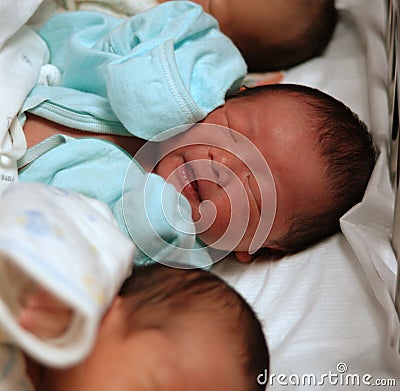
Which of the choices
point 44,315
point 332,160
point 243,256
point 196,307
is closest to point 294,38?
point 332,160

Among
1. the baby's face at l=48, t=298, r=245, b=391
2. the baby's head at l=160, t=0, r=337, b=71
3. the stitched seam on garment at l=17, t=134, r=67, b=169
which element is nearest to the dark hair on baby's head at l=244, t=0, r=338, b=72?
the baby's head at l=160, t=0, r=337, b=71

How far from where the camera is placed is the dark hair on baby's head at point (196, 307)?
2.39 feet

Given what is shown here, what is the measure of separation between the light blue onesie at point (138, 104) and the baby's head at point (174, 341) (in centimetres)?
22

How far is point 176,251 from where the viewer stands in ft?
3.42

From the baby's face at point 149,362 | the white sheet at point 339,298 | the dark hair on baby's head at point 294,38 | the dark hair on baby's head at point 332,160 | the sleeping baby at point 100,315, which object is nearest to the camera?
the sleeping baby at point 100,315

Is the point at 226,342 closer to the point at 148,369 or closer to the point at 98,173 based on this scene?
the point at 148,369

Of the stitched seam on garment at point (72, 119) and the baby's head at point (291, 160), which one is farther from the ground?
the stitched seam on garment at point (72, 119)

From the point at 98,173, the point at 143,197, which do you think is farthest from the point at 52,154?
the point at 143,197

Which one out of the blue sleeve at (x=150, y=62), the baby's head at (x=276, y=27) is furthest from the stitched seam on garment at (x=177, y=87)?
the baby's head at (x=276, y=27)

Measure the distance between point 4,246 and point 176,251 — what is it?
19.9 inches

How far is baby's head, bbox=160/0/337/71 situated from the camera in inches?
56.8

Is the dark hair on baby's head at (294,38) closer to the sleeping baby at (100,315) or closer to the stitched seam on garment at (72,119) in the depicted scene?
the stitched seam on garment at (72,119)

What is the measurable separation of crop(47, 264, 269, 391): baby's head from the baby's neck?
1.33 feet

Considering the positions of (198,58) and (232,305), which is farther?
(198,58)
